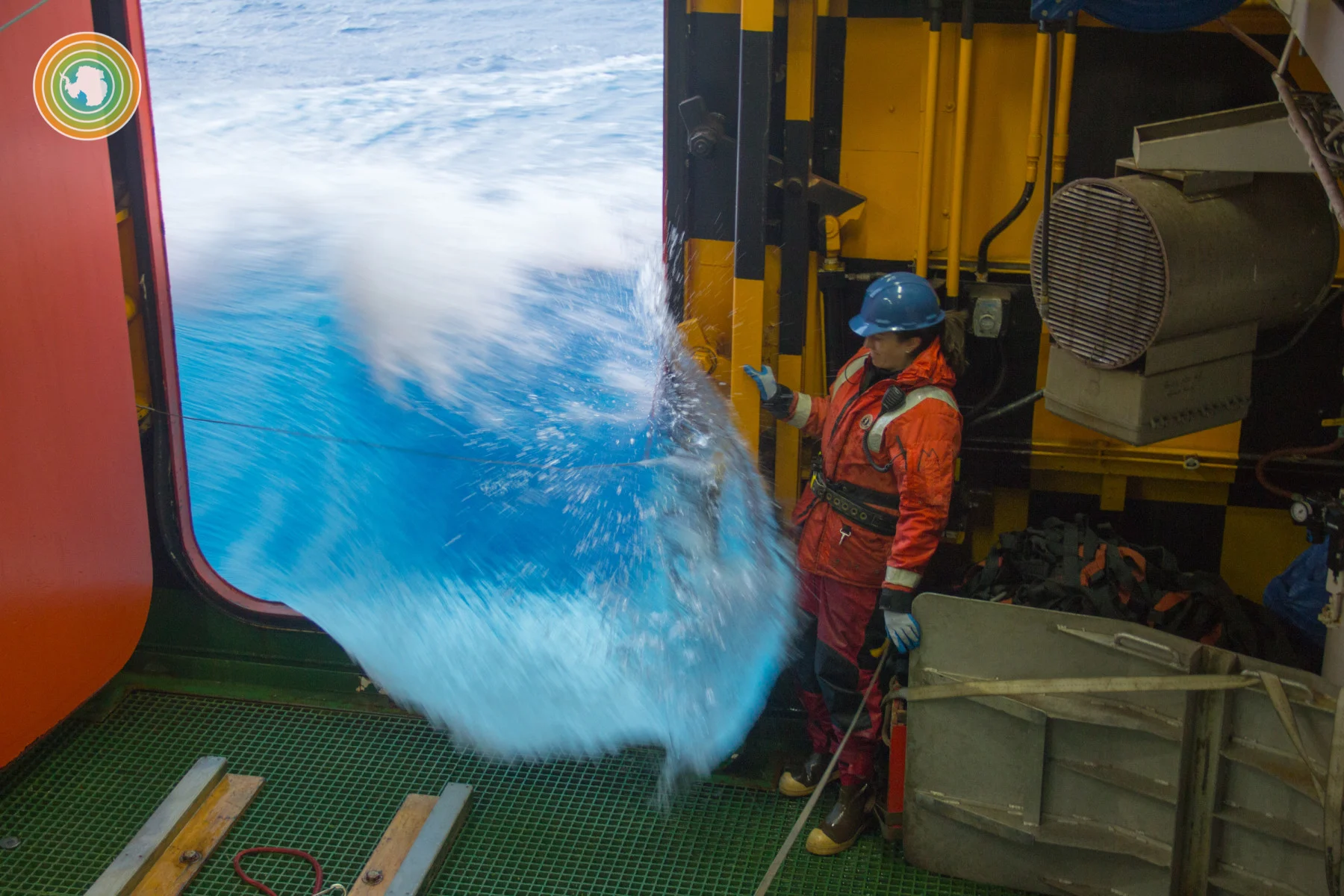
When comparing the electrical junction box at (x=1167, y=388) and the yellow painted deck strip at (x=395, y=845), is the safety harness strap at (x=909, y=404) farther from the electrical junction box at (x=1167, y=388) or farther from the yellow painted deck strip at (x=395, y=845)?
the yellow painted deck strip at (x=395, y=845)

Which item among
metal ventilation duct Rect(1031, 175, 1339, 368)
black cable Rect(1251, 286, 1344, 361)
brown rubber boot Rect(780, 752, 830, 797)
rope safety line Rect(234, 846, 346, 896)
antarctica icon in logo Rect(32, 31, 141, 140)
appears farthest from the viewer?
brown rubber boot Rect(780, 752, 830, 797)

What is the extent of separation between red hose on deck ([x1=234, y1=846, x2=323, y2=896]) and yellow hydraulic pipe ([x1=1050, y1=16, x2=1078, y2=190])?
9.22 feet

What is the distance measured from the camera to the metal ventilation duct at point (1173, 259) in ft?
9.04

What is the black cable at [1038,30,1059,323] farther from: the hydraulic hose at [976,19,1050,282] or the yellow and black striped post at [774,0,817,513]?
the yellow and black striped post at [774,0,817,513]

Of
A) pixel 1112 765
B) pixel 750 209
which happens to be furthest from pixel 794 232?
pixel 1112 765

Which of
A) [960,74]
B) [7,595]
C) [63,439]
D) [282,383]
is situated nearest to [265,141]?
[282,383]

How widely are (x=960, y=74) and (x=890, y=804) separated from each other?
2.09 meters

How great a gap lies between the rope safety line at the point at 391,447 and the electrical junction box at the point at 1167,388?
137cm

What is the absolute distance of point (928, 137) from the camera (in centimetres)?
331

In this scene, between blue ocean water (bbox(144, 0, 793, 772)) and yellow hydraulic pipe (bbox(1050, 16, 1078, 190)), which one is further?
blue ocean water (bbox(144, 0, 793, 772))

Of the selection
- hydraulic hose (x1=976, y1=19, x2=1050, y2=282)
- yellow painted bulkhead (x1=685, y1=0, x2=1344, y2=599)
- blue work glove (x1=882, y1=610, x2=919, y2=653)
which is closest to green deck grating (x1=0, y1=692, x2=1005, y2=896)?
blue work glove (x1=882, y1=610, x2=919, y2=653)

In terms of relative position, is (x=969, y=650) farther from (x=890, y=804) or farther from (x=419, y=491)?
(x=419, y=491)

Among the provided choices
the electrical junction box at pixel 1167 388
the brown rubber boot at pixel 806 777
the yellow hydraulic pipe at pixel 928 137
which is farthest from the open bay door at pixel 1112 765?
the yellow hydraulic pipe at pixel 928 137

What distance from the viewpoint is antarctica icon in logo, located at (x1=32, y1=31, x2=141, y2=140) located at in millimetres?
3465
